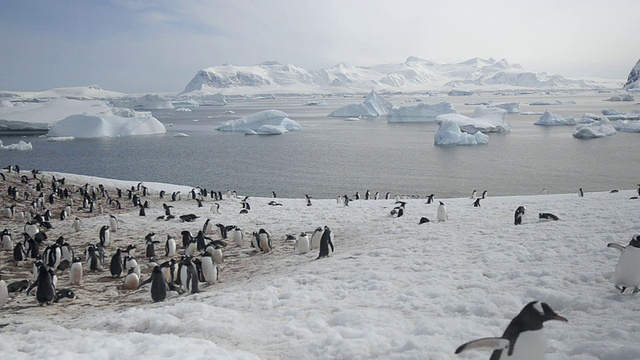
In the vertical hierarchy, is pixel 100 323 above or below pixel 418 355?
below

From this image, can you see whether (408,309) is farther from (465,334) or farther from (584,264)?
(584,264)

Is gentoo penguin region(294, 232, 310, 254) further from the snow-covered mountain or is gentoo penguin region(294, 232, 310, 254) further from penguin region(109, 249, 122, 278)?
the snow-covered mountain

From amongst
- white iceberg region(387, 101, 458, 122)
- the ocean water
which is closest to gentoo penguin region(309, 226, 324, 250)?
the ocean water

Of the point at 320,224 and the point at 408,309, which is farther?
the point at 320,224

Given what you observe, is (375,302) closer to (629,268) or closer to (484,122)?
(629,268)

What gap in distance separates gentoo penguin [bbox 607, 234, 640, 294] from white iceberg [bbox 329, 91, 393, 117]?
78.5 m

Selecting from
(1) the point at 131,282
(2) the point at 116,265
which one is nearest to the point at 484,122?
(2) the point at 116,265

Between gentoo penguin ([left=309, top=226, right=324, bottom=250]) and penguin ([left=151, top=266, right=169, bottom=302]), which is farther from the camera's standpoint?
gentoo penguin ([left=309, top=226, right=324, bottom=250])

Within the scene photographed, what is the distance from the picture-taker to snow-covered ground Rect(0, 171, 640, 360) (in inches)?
182

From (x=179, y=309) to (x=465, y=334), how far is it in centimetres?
353

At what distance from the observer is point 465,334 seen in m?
4.69

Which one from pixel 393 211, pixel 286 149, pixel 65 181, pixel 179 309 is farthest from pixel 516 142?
pixel 179 309

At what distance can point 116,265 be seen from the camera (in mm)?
9898

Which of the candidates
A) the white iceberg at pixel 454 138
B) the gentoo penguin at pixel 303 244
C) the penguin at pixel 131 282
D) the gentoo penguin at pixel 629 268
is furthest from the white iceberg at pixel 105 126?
the gentoo penguin at pixel 629 268
